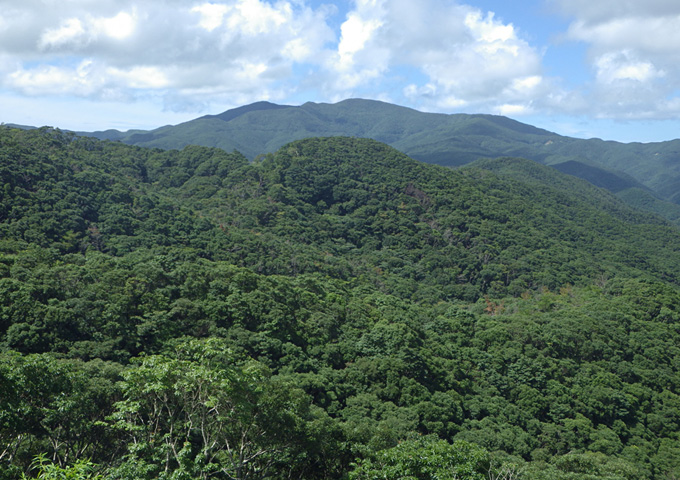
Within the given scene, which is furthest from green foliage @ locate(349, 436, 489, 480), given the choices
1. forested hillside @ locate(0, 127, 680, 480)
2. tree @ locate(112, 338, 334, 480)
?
tree @ locate(112, 338, 334, 480)

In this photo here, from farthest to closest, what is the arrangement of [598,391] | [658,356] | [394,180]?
[394,180] → [658,356] → [598,391]

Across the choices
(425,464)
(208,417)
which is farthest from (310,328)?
(208,417)

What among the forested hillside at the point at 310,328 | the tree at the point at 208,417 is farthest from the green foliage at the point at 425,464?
the tree at the point at 208,417

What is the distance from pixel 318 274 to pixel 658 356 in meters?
37.9

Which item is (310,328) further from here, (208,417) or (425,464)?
(208,417)

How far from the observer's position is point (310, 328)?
124 feet

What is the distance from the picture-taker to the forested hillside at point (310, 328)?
14.8m

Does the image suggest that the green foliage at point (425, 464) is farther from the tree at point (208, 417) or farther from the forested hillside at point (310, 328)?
the tree at point (208, 417)

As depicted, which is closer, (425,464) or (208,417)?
(208,417)

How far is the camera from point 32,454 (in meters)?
15.4

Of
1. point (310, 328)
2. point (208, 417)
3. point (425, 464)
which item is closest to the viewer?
point (208, 417)

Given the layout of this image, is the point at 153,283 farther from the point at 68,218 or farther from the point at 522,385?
the point at 522,385

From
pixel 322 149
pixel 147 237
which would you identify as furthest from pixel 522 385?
pixel 322 149

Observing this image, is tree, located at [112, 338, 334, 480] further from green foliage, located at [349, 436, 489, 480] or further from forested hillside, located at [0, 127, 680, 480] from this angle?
green foliage, located at [349, 436, 489, 480]
